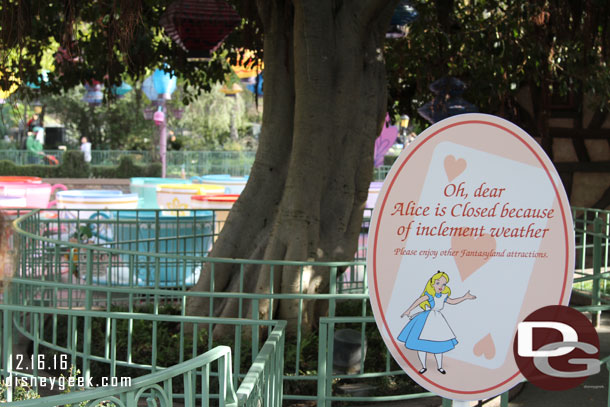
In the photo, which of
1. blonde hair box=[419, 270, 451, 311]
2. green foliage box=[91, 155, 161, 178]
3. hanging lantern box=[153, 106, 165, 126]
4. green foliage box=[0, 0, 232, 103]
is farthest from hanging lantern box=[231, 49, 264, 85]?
green foliage box=[91, 155, 161, 178]

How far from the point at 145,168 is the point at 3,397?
31.5 meters

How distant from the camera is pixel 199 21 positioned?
289 inches

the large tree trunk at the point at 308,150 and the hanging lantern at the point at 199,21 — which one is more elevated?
the hanging lantern at the point at 199,21

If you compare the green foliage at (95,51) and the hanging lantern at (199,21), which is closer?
the hanging lantern at (199,21)

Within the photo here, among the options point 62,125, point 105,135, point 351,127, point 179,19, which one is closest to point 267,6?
point 179,19

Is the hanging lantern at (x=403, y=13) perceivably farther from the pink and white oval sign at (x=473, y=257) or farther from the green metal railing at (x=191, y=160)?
the green metal railing at (x=191, y=160)

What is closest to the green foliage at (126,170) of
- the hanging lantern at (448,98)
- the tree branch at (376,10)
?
the hanging lantern at (448,98)

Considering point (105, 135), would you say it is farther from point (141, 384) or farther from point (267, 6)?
point (141, 384)

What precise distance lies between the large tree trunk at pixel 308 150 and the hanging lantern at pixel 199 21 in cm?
61

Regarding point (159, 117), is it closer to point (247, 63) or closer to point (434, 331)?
point (247, 63)

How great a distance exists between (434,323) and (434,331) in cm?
3

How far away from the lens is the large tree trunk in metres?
7.11
